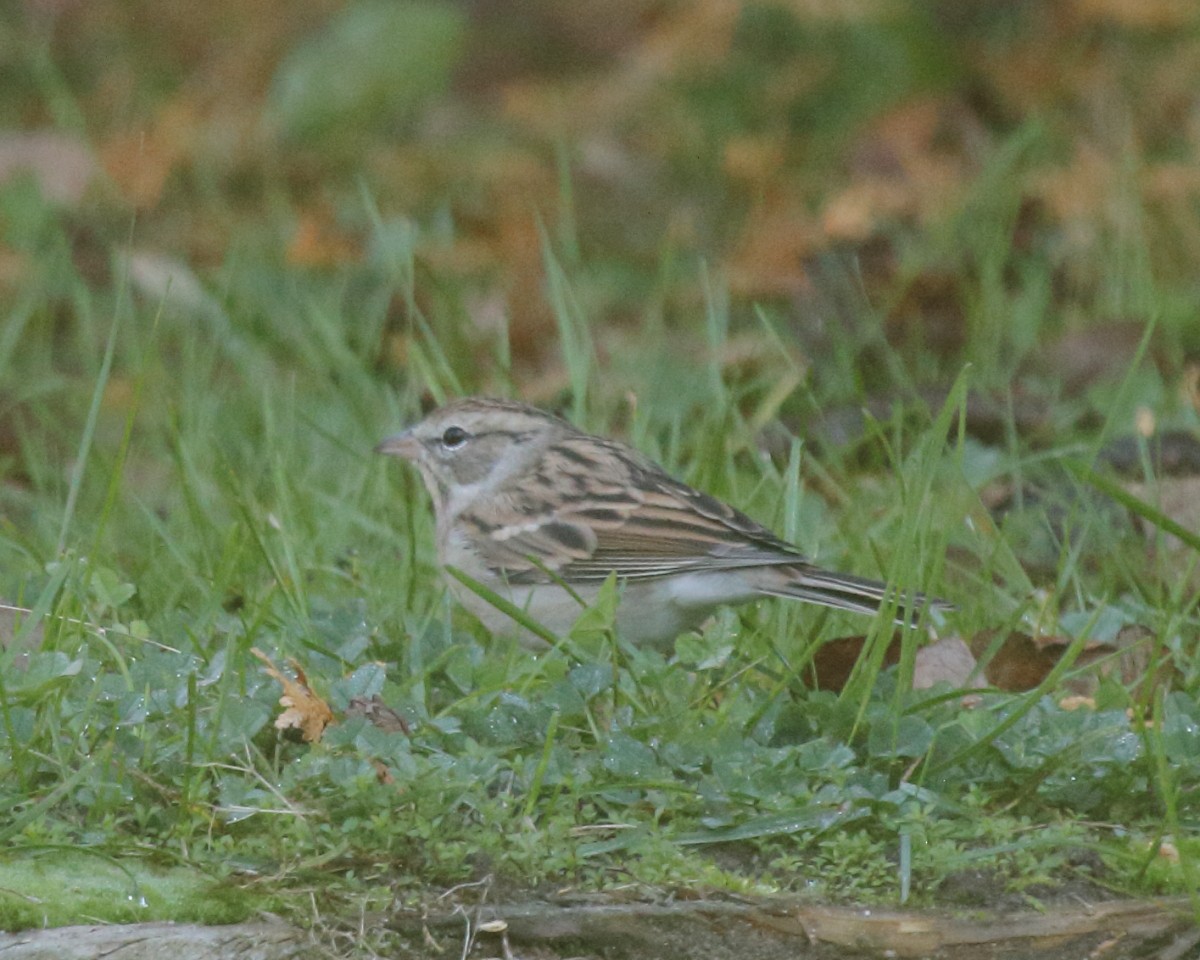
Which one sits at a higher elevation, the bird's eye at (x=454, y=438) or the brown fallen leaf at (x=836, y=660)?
the brown fallen leaf at (x=836, y=660)

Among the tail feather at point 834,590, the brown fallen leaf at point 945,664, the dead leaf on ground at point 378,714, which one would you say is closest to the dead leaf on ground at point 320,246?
the tail feather at point 834,590

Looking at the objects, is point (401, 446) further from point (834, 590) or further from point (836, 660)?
point (836, 660)

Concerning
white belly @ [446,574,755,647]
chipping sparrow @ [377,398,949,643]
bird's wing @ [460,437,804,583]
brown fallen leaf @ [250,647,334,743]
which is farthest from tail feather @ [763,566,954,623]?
brown fallen leaf @ [250,647,334,743]

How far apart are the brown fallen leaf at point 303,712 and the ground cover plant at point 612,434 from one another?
50mm

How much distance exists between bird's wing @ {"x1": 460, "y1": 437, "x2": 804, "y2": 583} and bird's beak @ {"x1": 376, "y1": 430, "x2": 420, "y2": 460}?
1.14 ft

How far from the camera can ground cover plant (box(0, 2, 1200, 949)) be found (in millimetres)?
3400

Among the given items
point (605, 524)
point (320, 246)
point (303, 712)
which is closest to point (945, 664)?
point (605, 524)

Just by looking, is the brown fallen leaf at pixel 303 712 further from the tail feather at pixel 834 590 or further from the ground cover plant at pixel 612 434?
the tail feather at pixel 834 590

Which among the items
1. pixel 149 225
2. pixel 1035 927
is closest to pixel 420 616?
pixel 1035 927

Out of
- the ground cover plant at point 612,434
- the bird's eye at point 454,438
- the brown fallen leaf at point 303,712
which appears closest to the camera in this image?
the ground cover plant at point 612,434

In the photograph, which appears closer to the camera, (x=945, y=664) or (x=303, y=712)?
(x=303, y=712)

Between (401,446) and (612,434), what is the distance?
103cm

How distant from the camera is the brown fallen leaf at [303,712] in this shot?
3.61m

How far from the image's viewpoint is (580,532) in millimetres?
5059
